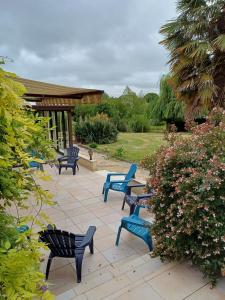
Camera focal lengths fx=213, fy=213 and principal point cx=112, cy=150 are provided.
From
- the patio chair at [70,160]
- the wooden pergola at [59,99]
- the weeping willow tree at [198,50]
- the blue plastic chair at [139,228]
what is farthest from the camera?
the patio chair at [70,160]

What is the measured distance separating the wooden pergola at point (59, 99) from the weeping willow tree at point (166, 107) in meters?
12.9

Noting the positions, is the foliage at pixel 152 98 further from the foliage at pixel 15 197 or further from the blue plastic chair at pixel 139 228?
the foliage at pixel 15 197

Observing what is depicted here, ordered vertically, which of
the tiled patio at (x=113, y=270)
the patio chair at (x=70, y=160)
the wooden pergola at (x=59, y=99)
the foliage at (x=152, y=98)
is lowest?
the tiled patio at (x=113, y=270)

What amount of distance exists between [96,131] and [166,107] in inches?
352

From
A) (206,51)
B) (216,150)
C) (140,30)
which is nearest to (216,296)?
(216,150)

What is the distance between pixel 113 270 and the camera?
9.66ft

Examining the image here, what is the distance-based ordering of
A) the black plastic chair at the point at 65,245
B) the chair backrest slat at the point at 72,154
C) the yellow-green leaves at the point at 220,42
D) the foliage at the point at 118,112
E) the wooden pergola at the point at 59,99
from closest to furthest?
the black plastic chair at the point at 65,245
the yellow-green leaves at the point at 220,42
the wooden pergola at the point at 59,99
the chair backrest slat at the point at 72,154
the foliage at the point at 118,112

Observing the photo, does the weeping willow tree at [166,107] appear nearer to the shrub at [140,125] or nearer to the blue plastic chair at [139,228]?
the shrub at [140,125]

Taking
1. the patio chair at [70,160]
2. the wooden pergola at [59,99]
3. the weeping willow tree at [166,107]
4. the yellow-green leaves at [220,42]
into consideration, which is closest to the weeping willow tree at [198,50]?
the yellow-green leaves at [220,42]

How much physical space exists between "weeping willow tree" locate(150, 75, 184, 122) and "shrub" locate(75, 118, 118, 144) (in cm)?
770

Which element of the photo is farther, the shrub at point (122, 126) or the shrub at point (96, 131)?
the shrub at point (122, 126)

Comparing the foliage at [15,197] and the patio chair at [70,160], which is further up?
the foliage at [15,197]

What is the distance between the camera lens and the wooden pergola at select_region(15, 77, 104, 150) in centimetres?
735

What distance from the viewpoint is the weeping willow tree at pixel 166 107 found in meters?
20.3
